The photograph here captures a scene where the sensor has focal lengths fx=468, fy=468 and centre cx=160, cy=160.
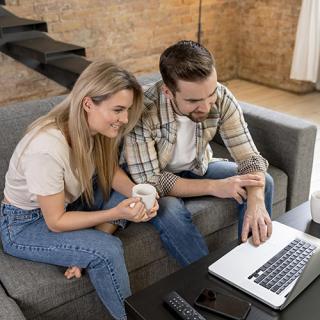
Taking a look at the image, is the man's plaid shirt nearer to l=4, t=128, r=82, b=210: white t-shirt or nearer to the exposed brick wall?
l=4, t=128, r=82, b=210: white t-shirt

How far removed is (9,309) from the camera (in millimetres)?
1306

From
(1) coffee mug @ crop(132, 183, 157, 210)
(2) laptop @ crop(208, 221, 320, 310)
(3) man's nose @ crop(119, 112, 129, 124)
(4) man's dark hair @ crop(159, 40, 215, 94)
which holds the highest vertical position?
(4) man's dark hair @ crop(159, 40, 215, 94)

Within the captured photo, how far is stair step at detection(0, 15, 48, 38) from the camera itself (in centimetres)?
325

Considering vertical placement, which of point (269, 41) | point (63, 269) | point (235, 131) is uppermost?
point (235, 131)

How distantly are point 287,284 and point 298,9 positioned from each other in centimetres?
350

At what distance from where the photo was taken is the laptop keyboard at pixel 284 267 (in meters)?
1.28

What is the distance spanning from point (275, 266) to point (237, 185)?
410 mm

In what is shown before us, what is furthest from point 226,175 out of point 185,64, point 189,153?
point 185,64

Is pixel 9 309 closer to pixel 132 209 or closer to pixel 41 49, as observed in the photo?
pixel 132 209

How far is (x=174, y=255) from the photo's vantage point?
170cm

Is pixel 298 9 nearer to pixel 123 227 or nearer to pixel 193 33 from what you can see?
pixel 193 33

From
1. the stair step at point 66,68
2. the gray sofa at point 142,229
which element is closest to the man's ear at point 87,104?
the gray sofa at point 142,229

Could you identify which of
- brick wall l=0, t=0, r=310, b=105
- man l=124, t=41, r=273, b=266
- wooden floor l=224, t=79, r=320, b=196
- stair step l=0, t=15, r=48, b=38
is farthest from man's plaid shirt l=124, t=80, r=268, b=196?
brick wall l=0, t=0, r=310, b=105

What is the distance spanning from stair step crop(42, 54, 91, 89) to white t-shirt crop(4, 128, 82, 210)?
1643mm
